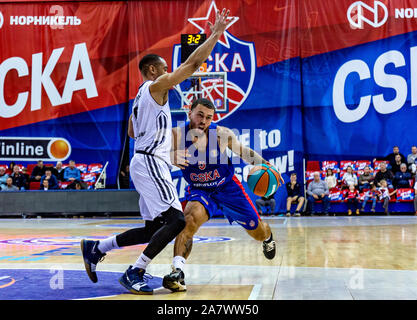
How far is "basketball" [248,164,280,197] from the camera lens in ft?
15.8

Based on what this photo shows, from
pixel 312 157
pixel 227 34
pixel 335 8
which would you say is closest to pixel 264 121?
pixel 312 157

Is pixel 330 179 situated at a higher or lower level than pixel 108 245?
lower

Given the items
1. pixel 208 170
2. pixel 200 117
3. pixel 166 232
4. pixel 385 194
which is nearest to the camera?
pixel 166 232

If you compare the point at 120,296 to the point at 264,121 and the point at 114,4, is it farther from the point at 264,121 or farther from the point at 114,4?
the point at 114,4

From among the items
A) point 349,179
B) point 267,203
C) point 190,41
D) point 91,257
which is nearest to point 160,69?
point 91,257

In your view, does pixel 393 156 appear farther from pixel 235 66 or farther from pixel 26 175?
pixel 26 175

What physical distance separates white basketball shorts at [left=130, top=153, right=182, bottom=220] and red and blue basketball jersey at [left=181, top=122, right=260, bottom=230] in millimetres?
718

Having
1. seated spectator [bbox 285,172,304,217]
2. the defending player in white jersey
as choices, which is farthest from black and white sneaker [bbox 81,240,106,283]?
seated spectator [bbox 285,172,304,217]

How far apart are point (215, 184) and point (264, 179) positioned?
0.55 meters

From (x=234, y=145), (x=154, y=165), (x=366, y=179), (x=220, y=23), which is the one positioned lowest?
(x=366, y=179)

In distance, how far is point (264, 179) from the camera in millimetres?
4840

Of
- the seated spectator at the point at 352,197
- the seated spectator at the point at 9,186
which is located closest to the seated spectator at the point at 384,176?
the seated spectator at the point at 352,197

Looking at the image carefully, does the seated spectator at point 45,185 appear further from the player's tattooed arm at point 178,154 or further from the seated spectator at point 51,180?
→ the player's tattooed arm at point 178,154

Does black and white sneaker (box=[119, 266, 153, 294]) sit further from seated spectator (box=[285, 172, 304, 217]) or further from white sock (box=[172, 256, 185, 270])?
seated spectator (box=[285, 172, 304, 217])
